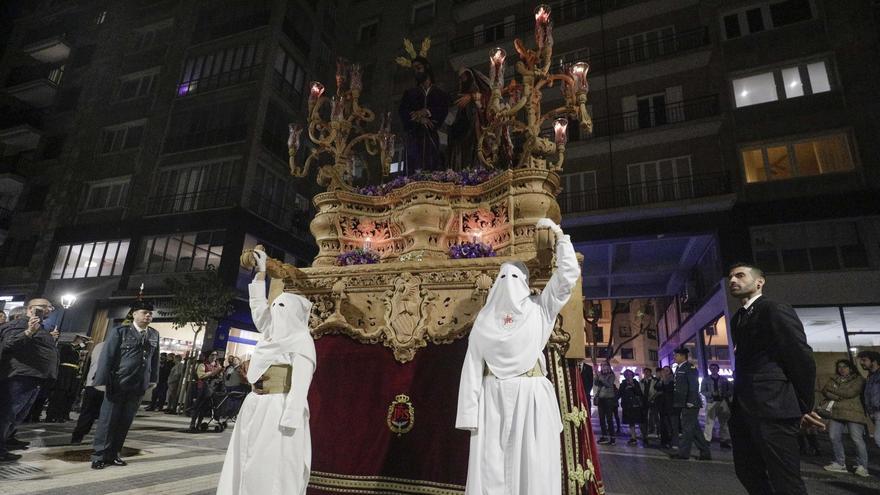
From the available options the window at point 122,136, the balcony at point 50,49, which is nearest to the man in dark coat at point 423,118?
the window at point 122,136

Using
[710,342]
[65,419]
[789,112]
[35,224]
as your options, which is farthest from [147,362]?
[35,224]

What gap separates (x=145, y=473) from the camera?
5137 millimetres

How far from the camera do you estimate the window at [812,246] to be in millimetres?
13875

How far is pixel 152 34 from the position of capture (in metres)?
25.6

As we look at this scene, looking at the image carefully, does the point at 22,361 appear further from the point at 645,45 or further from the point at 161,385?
the point at 645,45

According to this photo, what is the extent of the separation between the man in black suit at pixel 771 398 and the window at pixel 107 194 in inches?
1058

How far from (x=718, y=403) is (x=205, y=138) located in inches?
941

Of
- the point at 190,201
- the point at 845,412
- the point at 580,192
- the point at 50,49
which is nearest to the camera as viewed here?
the point at 845,412

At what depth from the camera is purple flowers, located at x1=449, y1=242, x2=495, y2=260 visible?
4531mm

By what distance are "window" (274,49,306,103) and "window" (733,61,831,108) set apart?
21.1 meters

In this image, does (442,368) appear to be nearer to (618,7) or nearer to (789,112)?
(789,112)

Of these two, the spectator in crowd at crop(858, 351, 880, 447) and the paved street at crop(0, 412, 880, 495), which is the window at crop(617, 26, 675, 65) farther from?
the paved street at crop(0, 412, 880, 495)

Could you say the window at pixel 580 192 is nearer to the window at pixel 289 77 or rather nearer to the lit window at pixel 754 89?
the lit window at pixel 754 89

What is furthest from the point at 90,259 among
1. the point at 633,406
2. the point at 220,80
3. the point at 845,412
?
the point at 845,412
